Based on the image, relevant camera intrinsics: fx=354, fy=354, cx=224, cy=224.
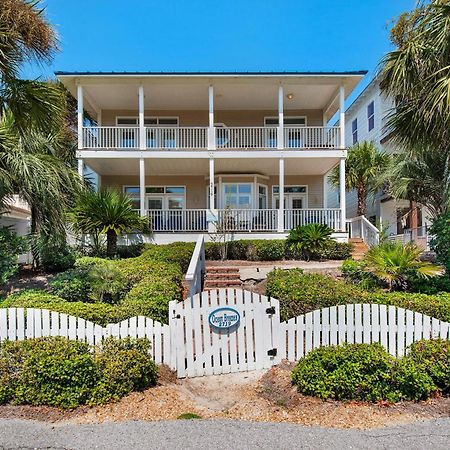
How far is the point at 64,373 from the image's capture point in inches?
155

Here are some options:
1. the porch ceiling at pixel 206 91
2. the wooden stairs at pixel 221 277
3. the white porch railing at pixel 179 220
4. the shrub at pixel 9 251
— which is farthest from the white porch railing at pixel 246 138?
the shrub at pixel 9 251

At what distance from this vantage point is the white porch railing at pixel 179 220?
53.8ft

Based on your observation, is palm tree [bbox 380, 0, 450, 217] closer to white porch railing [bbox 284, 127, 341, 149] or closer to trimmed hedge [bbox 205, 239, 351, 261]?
trimmed hedge [bbox 205, 239, 351, 261]

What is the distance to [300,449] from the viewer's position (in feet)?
10.1

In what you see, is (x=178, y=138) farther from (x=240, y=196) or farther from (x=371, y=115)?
(x=371, y=115)

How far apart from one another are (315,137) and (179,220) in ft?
25.2

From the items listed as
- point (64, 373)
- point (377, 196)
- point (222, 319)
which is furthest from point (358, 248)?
point (64, 373)

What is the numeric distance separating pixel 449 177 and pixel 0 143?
1167cm

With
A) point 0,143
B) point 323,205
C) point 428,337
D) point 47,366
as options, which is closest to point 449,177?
point 428,337

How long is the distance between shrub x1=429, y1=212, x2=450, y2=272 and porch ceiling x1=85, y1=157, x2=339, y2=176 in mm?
8402

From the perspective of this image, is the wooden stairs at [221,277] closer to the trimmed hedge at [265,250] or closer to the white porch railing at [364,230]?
the trimmed hedge at [265,250]

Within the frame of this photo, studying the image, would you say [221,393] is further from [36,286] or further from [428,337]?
[36,286]

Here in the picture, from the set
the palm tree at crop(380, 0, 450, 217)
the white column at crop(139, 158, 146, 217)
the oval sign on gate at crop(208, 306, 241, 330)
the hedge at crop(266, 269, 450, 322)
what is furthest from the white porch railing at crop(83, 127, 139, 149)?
the oval sign on gate at crop(208, 306, 241, 330)

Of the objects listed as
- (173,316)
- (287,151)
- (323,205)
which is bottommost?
(173,316)
